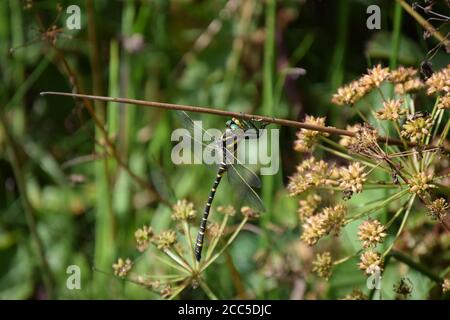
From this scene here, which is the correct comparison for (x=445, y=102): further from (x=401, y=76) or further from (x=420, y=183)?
(x=401, y=76)

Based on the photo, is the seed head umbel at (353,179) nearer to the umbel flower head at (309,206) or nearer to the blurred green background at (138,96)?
the umbel flower head at (309,206)

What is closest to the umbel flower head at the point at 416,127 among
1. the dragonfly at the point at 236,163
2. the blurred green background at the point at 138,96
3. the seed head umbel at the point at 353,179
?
the seed head umbel at the point at 353,179

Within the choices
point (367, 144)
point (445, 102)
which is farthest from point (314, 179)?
point (445, 102)

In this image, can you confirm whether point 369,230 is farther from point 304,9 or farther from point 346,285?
point 304,9

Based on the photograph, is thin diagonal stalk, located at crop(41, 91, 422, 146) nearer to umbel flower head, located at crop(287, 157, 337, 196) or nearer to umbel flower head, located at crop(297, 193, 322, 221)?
umbel flower head, located at crop(287, 157, 337, 196)

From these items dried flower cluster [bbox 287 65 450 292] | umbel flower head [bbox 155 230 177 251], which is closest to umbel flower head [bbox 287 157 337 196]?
dried flower cluster [bbox 287 65 450 292]

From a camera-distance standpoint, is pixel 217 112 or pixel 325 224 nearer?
pixel 217 112
